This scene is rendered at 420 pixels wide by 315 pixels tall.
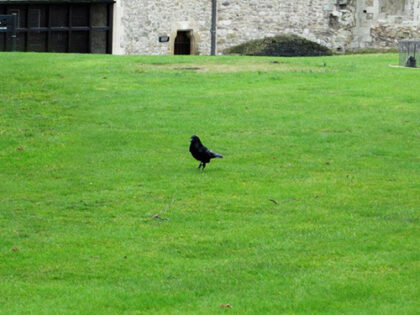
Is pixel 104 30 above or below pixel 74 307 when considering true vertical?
above

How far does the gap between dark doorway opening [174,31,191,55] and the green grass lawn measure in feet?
40.8

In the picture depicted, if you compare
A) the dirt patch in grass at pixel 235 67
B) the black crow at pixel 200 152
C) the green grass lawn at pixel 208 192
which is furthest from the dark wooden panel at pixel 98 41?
the black crow at pixel 200 152

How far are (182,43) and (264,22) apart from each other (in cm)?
312

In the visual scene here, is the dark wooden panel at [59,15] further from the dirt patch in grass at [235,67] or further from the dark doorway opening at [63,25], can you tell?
the dirt patch in grass at [235,67]

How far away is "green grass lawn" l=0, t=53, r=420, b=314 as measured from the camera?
8.34 m

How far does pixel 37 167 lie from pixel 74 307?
19.4ft

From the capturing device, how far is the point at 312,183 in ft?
41.1

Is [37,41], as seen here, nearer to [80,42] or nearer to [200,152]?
[80,42]

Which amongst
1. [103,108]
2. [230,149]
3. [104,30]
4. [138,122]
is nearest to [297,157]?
[230,149]

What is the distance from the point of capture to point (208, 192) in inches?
474

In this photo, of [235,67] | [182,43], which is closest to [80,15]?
[182,43]

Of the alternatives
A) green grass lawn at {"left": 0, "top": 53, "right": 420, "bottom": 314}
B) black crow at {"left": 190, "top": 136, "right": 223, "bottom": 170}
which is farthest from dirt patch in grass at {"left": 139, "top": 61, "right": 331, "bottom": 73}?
black crow at {"left": 190, "top": 136, "right": 223, "bottom": 170}

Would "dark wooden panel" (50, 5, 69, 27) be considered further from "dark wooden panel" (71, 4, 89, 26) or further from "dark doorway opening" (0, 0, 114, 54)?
"dark wooden panel" (71, 4, 89, 26)

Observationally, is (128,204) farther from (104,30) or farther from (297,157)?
(104,30)
